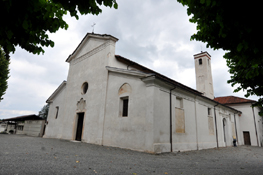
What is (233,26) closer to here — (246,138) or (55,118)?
(55,118)

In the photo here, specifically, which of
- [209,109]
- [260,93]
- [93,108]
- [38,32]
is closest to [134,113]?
[93,108]

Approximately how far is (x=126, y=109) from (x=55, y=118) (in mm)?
10617

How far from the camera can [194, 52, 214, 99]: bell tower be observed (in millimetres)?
25031

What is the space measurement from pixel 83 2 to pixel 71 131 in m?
13.5

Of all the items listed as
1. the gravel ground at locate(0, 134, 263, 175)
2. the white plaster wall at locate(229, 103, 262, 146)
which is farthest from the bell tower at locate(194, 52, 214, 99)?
the gravel ground at locate(0, 134, 263, 175)

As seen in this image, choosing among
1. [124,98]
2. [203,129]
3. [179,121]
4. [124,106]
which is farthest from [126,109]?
[203,129]

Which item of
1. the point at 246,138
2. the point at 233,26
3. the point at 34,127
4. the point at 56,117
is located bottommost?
the point at 246,138

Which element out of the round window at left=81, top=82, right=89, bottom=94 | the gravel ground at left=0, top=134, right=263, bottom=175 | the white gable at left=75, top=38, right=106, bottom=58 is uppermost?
the white gable at left=75, top=38, right=106, bottom=58

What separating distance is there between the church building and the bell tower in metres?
5.78

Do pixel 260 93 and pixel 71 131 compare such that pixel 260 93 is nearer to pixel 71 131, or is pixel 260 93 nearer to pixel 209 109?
pixel 209 109

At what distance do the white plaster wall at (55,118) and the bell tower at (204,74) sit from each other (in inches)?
796

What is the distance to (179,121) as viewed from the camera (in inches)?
438

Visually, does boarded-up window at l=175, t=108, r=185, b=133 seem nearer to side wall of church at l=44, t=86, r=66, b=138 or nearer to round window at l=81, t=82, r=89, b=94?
round window at l=81, t=82, r=89, b=94

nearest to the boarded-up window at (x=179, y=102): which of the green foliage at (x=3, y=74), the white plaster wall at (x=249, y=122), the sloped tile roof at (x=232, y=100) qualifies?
the white plaster wall at (x=249, y=122)
